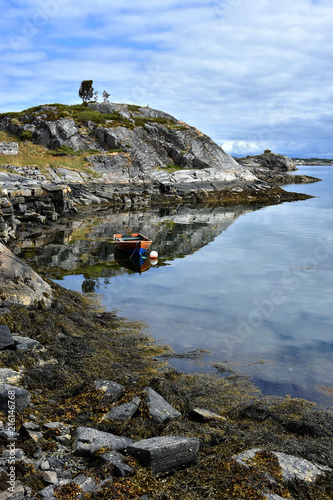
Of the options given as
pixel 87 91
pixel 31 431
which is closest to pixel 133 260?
pixel 31 431

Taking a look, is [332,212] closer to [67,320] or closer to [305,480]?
[67,320]

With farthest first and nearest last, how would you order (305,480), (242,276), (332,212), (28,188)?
(332,212) → (28,188) → (242,276) → (305,480)

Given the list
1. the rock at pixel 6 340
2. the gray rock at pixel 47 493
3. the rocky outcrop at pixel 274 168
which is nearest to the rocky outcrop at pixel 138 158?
the rocky outcrop at pixel 274 168

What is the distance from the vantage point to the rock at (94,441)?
20.1 feet

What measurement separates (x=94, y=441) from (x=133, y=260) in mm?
19319

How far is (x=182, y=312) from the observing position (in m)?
16.6

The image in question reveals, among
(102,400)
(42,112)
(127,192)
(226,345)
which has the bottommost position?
(226,345)

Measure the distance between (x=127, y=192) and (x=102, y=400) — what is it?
5012 centimetres

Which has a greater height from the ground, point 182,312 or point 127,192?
point 127,192

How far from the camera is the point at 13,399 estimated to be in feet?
23.3

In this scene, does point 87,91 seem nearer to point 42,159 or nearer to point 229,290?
point 42,159

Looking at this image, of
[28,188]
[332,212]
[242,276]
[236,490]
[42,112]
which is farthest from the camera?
[42,112]

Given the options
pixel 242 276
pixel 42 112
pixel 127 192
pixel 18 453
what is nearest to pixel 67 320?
pixel 18 453

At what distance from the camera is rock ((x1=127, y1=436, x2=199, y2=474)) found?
581 centimetres
